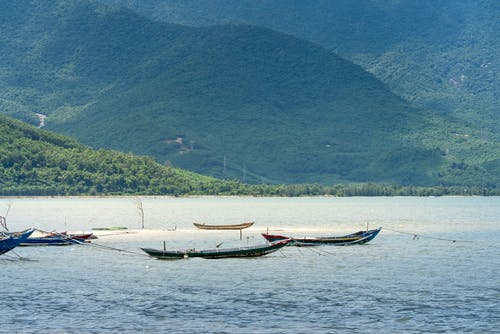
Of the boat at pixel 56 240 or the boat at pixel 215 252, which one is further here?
the boat at pixel 56 240

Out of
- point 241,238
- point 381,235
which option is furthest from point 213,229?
point 381,235

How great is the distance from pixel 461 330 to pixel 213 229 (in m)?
70.6

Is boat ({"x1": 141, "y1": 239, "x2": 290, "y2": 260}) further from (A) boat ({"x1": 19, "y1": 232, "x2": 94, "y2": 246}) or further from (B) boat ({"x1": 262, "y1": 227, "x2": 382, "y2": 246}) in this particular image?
(A) boat ({"x1": 19, "y1": 232, "x2": 94, "y2": 246})

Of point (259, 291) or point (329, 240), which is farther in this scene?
point (329, 240)

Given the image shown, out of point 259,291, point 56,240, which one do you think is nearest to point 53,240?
point 56,240

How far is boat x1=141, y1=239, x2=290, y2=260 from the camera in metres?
Result: 78.9

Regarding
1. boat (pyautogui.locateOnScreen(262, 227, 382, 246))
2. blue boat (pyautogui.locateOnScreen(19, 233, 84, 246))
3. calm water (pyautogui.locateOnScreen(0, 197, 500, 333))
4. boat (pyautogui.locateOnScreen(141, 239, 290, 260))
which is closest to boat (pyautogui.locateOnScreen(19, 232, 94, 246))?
blue boat (pyautogui.locateOnScreen(19, 233, 84, 246))

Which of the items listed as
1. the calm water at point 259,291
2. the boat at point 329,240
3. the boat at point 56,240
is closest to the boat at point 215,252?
the calm water at point 259,291

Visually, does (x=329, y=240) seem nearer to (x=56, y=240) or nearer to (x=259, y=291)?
(x=56, y=240)

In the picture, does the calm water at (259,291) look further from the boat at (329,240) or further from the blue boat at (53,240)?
the boat at (329,240)

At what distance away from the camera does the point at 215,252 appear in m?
79.5

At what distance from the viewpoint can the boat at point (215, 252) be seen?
7888cm

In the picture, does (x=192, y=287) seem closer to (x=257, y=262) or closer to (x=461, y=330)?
(x=257, y=262)

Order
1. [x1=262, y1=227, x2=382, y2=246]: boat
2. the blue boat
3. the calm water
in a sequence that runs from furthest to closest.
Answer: the blue boat, [x1=262, y1=227, x2=382, y2=246]: boat, the calm water
